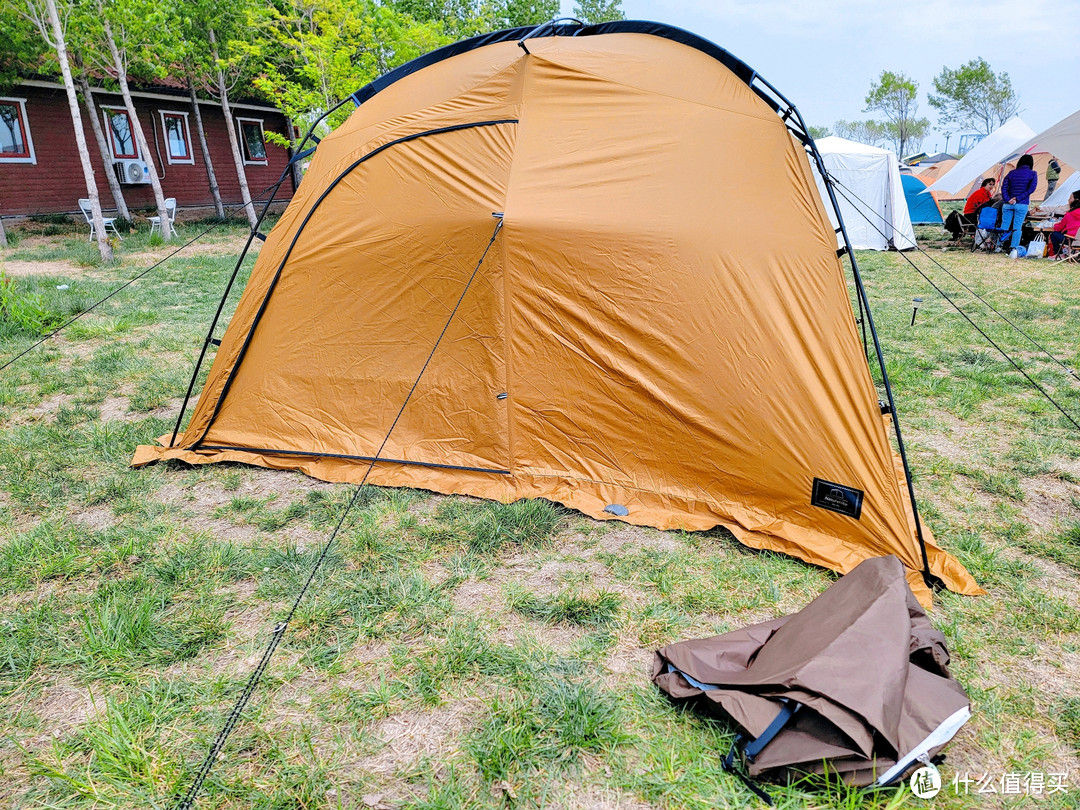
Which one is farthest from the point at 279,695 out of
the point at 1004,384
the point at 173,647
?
the point at 1004,384

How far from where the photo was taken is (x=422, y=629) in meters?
2.62

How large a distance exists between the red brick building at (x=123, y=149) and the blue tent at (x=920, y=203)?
61.1ft

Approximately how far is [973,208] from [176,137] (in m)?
20.2

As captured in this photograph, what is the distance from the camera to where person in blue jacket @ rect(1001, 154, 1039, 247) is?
1110cm

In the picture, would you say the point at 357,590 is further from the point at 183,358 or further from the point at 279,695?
the point at 183,358

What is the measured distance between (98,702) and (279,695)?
63 centimetres

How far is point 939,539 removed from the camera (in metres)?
3.21

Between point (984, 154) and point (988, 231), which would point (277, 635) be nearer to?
point (988, 231)

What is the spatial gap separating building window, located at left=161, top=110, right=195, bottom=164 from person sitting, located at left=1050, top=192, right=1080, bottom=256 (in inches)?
820

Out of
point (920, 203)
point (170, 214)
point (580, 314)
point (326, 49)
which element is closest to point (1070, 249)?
point (920, 203)

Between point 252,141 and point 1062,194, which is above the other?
point 252,141

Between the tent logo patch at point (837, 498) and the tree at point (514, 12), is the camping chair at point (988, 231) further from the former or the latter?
the tree at point (514, 12)

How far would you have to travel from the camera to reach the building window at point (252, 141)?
781 inches

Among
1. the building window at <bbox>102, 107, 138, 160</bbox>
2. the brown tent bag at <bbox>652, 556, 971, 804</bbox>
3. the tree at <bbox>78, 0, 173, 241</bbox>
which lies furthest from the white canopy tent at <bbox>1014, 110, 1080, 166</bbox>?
the building window at <bbox>102, 107, 138, 160</bbox>
